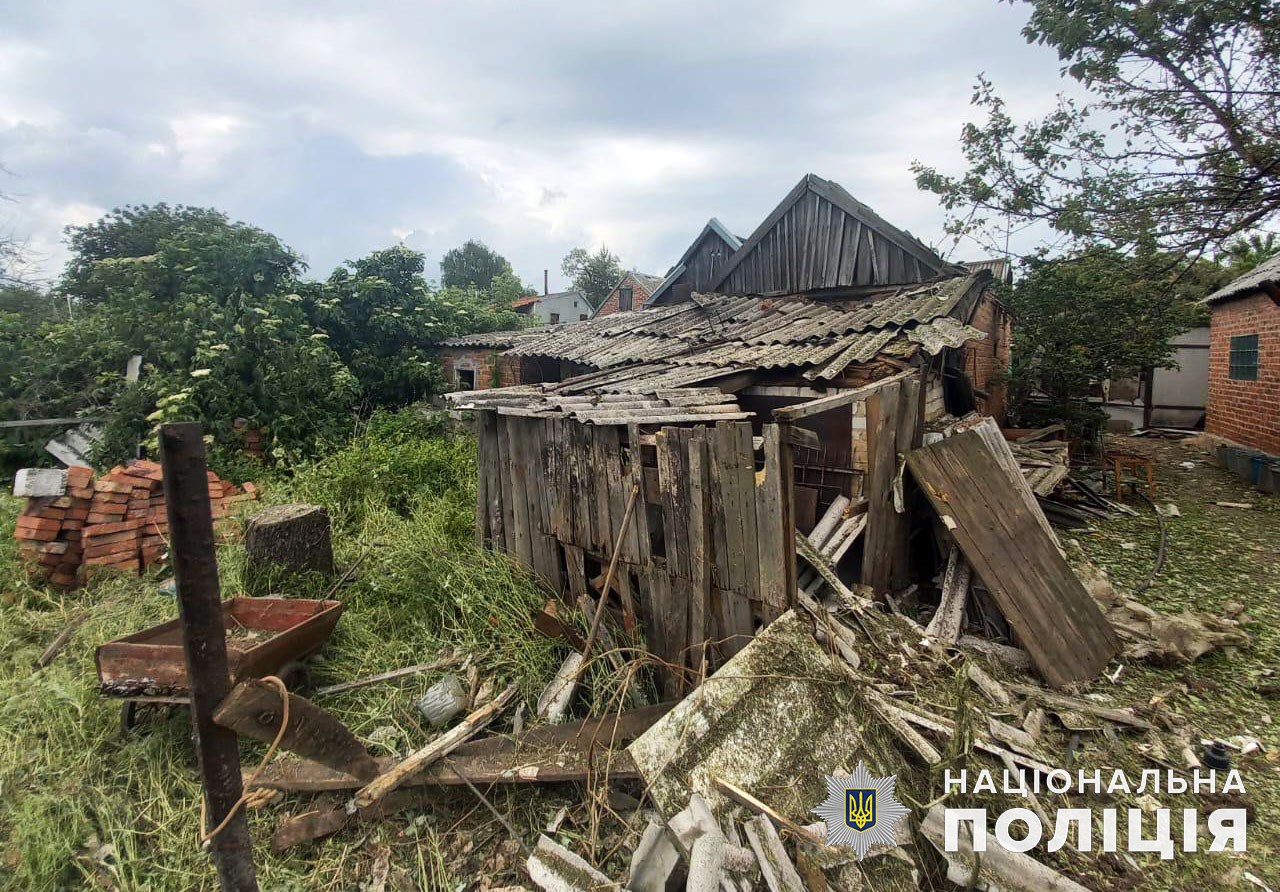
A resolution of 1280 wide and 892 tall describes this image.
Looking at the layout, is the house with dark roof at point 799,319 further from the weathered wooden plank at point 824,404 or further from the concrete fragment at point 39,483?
the concrete fragment at point 39,483

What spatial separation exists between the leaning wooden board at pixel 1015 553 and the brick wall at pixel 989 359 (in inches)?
274

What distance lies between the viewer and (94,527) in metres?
6.00

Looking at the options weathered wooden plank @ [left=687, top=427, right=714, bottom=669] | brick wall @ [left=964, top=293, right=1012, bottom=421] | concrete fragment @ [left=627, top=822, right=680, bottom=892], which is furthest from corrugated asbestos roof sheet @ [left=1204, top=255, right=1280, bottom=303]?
concrete fragment @ [left=627, top=822, right=680, bottom=892]

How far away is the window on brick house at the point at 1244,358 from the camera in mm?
9883

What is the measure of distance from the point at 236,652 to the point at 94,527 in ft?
13.1

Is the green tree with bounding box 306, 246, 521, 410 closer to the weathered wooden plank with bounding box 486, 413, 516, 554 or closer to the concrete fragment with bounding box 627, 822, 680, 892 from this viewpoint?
the weathered wooden plank with bounding box 486, 413, 516, 554

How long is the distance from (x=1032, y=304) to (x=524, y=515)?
11.3m

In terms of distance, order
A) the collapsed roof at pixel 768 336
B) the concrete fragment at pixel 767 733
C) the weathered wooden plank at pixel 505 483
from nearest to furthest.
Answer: the concrete fragment at pixel 767 733, the weathered wooden plank at pixel 505 483, the collapsed roof at pixel 768 336

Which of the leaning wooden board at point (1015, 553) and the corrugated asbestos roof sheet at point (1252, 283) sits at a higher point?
the corrugated asbestos roof sheet at point (1252, 283)

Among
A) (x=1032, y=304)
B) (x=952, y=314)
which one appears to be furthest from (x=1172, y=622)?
(x=1032, y=304)

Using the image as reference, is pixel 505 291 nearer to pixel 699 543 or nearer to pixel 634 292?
pixel 634 292

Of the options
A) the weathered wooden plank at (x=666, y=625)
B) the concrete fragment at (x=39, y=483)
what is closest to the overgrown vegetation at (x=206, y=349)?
the concrete fragment at (x=39, y=483)

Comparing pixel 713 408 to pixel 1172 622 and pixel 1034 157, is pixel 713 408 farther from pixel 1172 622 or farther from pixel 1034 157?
pixel 1034 157

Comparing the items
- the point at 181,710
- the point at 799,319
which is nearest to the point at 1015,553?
the point at 799,319
